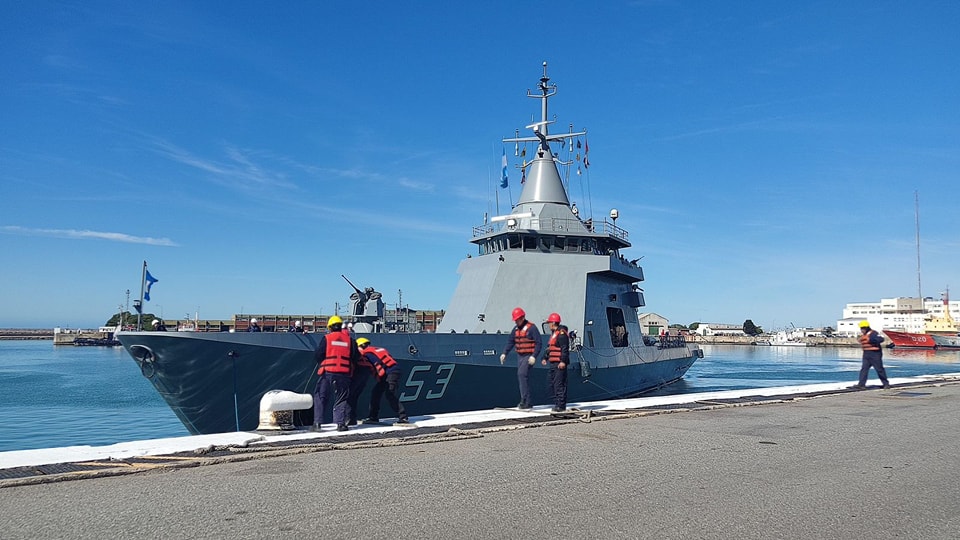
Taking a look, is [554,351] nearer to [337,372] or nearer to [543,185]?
[337,372]

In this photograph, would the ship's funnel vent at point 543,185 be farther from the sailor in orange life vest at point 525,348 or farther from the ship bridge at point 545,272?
the sailor in orange life vest at point 525,348

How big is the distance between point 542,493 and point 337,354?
13.2 feet

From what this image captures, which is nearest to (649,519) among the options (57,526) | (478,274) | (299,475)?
(299,475)

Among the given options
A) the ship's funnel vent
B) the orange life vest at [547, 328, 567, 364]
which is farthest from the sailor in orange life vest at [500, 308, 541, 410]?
the ship's funnel vent

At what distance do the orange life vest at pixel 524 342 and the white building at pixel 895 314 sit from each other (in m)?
111

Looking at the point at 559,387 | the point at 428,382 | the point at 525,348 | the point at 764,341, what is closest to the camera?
the point at 559,387

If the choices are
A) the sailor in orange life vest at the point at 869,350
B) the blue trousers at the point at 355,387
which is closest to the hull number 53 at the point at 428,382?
the blue trousers at the point at 355,387

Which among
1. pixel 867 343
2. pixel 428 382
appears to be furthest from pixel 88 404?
pixel 867 343

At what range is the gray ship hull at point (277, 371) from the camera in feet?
37.9

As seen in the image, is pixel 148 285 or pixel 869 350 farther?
pixel 869 350

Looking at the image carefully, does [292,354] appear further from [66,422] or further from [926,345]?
[926,345]

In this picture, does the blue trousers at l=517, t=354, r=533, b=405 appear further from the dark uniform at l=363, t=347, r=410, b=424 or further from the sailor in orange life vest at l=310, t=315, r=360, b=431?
the sailor in orange life vest at l=310, t=315, r=360, b=431

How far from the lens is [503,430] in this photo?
823 cm

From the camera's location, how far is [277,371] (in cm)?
1206
